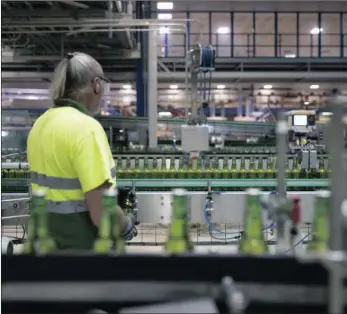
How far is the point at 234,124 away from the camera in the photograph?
27.7 feet

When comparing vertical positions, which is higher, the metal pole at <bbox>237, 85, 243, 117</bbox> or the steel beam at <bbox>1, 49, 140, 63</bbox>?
the steel beam at <bbox>1, 49, 140, 63</bbox>

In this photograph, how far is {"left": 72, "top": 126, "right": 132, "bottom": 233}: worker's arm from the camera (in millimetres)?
1407

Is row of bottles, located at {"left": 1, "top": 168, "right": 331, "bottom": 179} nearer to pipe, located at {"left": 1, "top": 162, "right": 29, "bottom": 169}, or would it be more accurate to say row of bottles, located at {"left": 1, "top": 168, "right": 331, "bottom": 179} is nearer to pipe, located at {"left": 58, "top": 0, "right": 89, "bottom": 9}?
pipe, located at {"left": 1, "top": 162, "right": 29, "bottom": 169}

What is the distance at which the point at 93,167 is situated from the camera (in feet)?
4.63

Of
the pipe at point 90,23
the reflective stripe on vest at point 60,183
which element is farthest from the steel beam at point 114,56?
the reflective stripe on vest at point 60,183

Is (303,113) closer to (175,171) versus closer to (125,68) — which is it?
(175,171)

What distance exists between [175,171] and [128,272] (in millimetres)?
3078

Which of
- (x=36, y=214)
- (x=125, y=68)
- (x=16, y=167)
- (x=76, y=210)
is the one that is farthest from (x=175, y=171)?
(x=125, y=68)

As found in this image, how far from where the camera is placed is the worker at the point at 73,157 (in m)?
1.43

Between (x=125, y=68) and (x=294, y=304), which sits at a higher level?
(x=125, y=68)

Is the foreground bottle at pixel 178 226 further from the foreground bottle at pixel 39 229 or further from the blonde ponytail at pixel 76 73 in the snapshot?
the blonde ponytail at pixel 76 73

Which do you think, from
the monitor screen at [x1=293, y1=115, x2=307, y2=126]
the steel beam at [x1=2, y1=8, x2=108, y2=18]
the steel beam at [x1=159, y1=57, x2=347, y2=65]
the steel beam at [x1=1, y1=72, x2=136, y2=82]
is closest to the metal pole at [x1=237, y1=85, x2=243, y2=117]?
the steel beam at [x1=159, y1=57, x2=347, y2=65]

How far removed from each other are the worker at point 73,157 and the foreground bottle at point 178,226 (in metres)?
0.40

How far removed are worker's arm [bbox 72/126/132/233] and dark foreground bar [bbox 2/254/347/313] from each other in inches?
18.4
